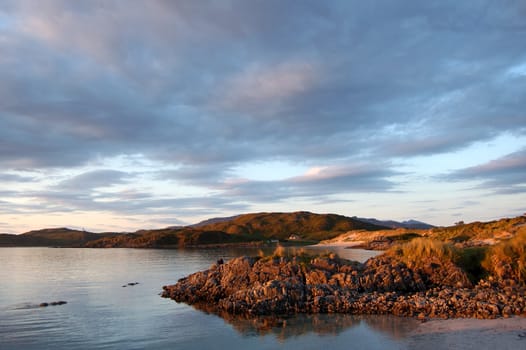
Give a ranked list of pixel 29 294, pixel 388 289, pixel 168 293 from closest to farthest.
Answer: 1. pixel 388 289
2. pixel 168 293
3. pixel 29 294

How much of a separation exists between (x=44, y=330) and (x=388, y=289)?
68.4 ft

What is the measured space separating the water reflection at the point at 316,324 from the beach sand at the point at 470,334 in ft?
2.81

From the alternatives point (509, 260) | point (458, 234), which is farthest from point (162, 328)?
point (458, 234)

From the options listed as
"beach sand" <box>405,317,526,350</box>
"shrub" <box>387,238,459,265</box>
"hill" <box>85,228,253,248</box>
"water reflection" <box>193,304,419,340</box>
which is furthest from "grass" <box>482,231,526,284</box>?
"hill" <box>85,228,253,248</box>

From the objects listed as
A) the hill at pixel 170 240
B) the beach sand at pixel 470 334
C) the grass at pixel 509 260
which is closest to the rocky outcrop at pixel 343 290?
the beach sand at pixel 470 334

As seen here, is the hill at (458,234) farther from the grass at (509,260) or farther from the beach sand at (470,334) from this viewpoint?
the beach sand at (470,334)

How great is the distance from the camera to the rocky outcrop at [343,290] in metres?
23.1

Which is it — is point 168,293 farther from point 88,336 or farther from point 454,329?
point 454,329

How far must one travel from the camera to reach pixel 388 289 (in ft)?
90.5

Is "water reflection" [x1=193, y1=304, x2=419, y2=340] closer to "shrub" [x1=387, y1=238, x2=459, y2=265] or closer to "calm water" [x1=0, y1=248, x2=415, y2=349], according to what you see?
"calm water" [x1=0, y1=248, x2=415, y2=349]

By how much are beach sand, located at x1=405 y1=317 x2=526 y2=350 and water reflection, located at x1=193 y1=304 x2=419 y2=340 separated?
857mm

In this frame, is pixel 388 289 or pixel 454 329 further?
pixel 388 289

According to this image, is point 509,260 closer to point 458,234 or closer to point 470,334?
point 470,334

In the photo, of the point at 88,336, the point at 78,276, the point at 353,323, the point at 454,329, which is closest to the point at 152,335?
the point at 88,336
